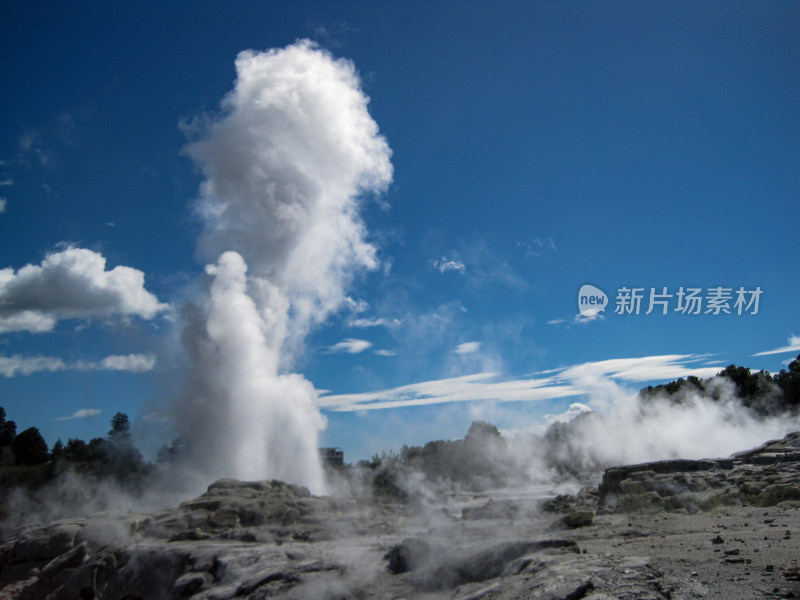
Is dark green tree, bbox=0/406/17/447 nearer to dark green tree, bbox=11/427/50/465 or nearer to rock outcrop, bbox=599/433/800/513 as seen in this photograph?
dark green tree, bbox=11/427/50/465

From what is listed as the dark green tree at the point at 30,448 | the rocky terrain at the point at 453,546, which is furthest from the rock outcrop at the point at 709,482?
the dark green tree at the point at 30,448

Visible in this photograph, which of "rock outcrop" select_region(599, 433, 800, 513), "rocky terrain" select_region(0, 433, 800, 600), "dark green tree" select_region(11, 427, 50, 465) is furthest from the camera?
"dark green tree" select_region(11, 427, 50, 465)

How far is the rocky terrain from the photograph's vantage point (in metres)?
7.24

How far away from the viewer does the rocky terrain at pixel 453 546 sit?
7238 mm

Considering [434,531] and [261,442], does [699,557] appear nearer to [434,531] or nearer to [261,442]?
[434,531]

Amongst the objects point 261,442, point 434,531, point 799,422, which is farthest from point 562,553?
point 799,422

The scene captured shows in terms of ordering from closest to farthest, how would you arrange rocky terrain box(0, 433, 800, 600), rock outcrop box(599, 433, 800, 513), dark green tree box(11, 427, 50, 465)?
rocky terrain box(0, 433, 800, 600), rock outcrop box(599, 433, 800, 513), dark green tree box(11, 427, 50, 465)

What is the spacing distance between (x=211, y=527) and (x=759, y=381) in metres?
53.6

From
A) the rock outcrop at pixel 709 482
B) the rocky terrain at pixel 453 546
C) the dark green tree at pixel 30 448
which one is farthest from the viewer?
the dark green tree at pixel 30 448

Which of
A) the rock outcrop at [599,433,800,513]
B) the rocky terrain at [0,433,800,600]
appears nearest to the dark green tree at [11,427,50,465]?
the rocky terrain at [0,433,800,600]

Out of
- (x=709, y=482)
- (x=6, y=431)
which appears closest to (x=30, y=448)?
(x=6, y=431)

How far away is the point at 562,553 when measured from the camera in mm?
8789

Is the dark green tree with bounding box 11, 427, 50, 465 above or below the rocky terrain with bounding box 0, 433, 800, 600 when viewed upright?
above

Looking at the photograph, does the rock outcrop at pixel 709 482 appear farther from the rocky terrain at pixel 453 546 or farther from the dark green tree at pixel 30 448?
the dark green tree at pixel 30 448
